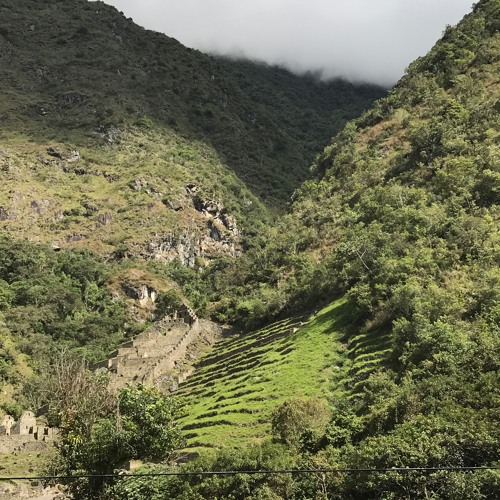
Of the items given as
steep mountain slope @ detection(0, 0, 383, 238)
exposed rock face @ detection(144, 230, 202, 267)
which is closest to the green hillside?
steep mountain slope @ detection(0, 0, 383, 238)

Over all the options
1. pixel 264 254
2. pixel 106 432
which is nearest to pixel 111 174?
pixel 264 254

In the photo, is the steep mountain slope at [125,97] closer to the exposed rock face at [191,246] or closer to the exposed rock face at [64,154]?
the exposed rock face at [64,154]

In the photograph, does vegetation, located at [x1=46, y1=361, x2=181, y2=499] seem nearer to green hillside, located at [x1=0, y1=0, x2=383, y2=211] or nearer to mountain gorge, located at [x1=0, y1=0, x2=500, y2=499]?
mountain gorge, located at [x1=0, y1=0, x2=500, y2=499]

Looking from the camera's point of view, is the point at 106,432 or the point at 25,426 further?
the point at 25,426

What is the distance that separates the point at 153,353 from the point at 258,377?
13655 millimetres

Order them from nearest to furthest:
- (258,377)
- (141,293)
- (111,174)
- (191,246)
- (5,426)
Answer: (5,426), (258,377), (141,293), (191,246), (111,174)

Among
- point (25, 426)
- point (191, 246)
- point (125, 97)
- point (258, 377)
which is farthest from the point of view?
point (125, 97)

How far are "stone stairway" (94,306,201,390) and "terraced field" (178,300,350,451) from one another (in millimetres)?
2368

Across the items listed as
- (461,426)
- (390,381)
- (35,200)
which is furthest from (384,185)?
(35,200)

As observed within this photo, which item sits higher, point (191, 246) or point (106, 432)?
point (106, 432)

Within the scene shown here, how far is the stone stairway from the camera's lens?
43.4 m

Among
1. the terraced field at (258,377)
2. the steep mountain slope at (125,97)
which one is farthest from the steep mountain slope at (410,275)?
the steep mountain slope at (125,97)

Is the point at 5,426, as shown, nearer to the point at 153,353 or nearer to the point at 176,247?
the point at 153,353

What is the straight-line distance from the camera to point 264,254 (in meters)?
71.9
